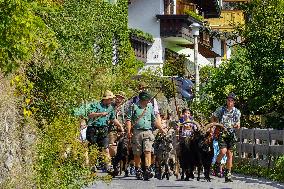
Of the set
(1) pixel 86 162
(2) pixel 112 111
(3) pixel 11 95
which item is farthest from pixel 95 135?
(3) pixel 11 95

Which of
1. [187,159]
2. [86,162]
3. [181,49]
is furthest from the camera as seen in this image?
[181,49]

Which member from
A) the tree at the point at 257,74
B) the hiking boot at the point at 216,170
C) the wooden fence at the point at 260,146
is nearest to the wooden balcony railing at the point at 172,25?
the tree at the point at 257,74

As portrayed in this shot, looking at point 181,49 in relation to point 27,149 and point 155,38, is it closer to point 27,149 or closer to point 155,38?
point 155,38

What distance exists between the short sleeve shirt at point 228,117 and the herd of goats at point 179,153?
20cm

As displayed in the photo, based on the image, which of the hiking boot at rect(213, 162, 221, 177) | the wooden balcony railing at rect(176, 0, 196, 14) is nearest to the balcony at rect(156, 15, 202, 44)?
the wooden balcony railing at rect(176, 0, 196, 14)

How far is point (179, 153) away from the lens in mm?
19453

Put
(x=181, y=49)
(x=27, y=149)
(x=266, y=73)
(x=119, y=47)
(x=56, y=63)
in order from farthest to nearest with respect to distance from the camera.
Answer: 1. (x=181, y=49)
2. (x=119, y=47)
3. (x=266, y=73)
4. (x=56, y=63)
5. (x=27, y=149)

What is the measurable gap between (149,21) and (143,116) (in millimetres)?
31259

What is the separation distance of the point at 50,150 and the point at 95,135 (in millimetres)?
5233

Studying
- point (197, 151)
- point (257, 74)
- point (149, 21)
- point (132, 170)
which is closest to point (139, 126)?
point (197, 151)

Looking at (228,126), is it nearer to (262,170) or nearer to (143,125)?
(143,125)

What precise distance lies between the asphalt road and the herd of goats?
253 millimetres

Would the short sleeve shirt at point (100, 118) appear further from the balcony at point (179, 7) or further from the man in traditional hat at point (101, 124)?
the balcony at point (179, 7)

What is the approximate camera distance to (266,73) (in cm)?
2725
